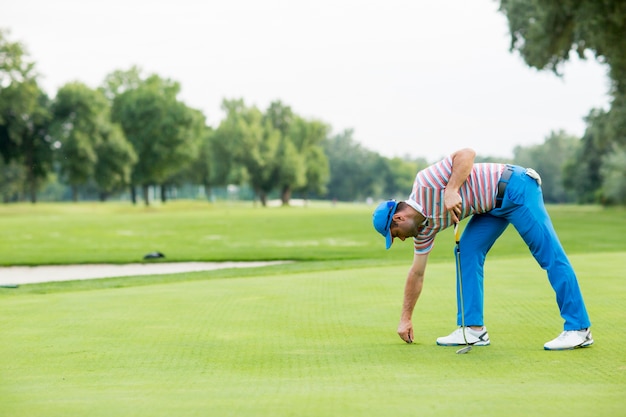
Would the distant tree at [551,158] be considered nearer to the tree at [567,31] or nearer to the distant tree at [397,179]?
the distant tree at [397,179]

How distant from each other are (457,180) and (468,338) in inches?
46.4

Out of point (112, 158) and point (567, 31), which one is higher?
point (567, 31)

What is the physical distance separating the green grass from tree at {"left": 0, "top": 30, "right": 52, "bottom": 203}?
221 ft

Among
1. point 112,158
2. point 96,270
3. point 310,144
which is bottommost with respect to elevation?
point 96,270

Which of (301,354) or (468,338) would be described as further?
(468,338)

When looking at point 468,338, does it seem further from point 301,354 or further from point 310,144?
point 310,144

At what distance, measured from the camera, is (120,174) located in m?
83.5

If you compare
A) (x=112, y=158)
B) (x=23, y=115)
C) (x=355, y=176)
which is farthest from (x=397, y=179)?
(x=23, y=115)

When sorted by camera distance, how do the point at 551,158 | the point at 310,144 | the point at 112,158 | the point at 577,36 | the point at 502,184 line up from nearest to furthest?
1. the point at 502,184
2. the point at 577,36
3. the point at 112,158
4. the point at 310,144
5. the point at 551,158

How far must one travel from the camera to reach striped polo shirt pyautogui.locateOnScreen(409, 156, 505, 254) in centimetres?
547

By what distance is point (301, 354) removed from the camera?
547 centimetres

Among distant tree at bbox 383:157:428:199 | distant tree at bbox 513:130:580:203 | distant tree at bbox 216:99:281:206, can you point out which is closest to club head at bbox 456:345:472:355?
distant tree at bbox 216:99:281:206

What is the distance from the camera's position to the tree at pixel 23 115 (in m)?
72.8

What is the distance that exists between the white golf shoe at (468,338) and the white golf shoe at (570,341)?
0.44 m
